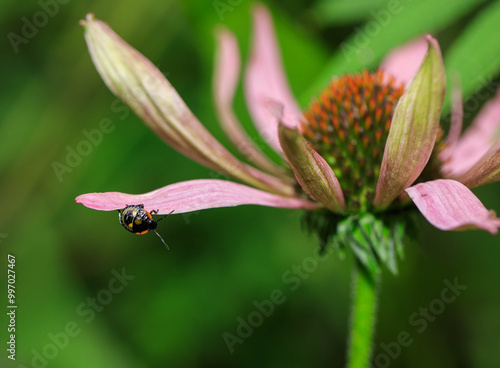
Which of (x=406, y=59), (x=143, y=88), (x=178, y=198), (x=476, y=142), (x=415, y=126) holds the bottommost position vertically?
(x=476, y=142)

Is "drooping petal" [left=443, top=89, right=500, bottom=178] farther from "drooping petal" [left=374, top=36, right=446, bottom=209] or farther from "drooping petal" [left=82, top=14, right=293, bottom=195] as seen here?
"drooping petal" [left=82, top=14, right=293, bottom=195]

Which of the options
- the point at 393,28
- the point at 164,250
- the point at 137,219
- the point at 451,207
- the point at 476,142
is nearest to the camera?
the point at 451,207

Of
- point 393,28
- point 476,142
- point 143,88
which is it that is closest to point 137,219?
point 143,88

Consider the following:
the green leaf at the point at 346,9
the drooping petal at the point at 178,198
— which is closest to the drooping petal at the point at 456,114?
the green leaf at the point at 346,9

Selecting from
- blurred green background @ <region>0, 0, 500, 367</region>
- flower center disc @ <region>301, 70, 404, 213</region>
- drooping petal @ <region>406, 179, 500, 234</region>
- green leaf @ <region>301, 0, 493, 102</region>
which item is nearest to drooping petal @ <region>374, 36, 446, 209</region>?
drooping petal @ <region>406, 179, 500, 234</region>

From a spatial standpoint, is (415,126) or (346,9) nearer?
(415,126)

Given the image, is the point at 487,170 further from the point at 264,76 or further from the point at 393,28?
the point at 264,76

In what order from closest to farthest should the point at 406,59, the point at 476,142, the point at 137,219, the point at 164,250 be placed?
the point at 137,219
the point at 476,142
the point at 406,59
the point at 164,250

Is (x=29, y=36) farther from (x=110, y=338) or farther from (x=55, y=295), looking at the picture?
(x=110, y=338)
